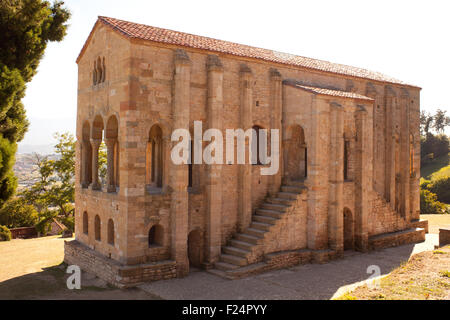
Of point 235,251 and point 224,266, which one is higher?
point 235,251

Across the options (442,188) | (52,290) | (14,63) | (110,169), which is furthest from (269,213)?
(442,188)

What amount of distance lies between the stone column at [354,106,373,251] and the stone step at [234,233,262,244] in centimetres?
623

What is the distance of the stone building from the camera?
1538cm

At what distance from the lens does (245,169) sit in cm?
1806

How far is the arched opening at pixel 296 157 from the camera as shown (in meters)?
20.2

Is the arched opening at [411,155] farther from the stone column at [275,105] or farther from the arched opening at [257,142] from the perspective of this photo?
the arched opening at [257,142]

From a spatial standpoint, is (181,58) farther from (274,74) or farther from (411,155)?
(411,155)

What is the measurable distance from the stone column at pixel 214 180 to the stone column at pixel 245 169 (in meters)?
1.39

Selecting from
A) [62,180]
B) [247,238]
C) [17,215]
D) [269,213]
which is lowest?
[17,215]

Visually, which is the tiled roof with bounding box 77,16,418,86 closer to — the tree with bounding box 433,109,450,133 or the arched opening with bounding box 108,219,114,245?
the arched opening with bounding box 108,219,114,245

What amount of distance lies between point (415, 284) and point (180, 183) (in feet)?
30.0
